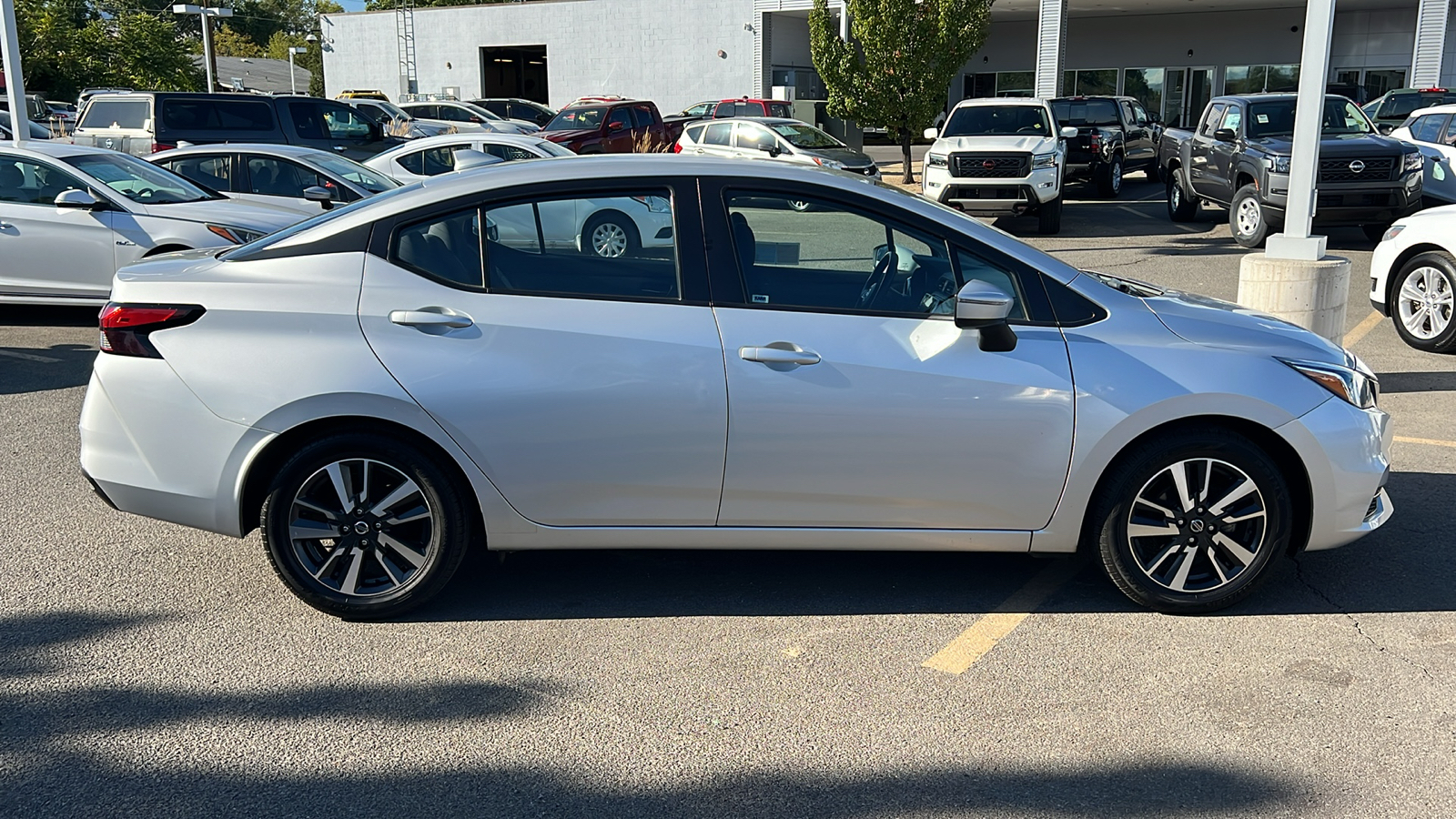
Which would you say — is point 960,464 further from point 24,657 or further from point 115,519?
point 115,519

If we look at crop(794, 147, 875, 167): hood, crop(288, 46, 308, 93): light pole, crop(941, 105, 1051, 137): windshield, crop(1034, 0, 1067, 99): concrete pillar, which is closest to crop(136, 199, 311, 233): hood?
crop(941, 105, 1051, 137): windshield

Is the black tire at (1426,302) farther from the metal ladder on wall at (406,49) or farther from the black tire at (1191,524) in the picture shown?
the metal ladder on wall at (406,49)

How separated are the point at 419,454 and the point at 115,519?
2146 mm

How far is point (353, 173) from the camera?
12.9 m

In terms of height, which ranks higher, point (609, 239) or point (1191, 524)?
point (609, 239)

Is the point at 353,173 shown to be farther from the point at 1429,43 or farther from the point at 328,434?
the point at 1429,43

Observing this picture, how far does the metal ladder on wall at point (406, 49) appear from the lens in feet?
167

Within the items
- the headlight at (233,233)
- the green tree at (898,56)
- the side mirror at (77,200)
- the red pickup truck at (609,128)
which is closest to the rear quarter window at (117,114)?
the red pickup truck at (609,128)

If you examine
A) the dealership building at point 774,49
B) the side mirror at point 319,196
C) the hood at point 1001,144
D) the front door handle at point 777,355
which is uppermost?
the dealership building at point 774,49

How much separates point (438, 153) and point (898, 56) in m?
9.05

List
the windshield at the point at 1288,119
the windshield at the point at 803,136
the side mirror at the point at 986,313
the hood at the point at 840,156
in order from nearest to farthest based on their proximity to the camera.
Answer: the side mirror at the point at 986,313
the windshield at the point at 1288,119
the hood at the point at 840,156
the windshield at the point at 803,136

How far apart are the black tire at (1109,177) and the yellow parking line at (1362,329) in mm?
11426

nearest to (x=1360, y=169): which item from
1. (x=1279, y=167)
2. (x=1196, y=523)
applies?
(x=1279, y=167)

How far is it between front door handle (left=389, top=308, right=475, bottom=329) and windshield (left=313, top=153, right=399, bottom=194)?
879 cm
